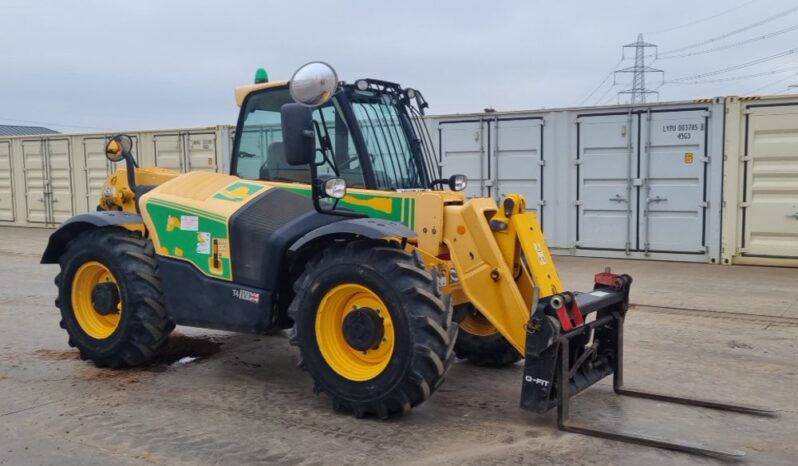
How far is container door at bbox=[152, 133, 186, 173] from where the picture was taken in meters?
16.5

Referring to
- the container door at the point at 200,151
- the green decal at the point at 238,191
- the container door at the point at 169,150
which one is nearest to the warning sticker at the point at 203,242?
the green decal at the point at 238,191

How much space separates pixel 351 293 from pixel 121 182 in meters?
3.08

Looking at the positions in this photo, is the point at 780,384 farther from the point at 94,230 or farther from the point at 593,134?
the point at 593,134

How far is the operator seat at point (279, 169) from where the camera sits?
558 centimetres

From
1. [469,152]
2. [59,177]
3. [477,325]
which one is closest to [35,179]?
[59,177]

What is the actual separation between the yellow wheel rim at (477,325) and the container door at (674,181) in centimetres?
689

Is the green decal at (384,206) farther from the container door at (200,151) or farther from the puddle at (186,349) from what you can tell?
the container door at (200,151)

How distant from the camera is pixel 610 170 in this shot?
1212 cm

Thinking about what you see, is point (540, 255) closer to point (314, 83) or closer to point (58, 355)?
point (314, 83)

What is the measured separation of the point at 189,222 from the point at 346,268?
5.16 feet

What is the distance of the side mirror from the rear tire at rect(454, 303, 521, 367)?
1.99 meters

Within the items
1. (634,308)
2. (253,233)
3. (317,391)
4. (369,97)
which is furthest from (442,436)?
(634,308)

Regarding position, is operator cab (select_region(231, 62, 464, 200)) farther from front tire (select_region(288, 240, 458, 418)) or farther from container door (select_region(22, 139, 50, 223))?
container door (select_region(22, 139, 50, 223))

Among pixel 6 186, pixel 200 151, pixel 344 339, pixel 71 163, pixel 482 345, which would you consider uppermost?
pixel 200 151
